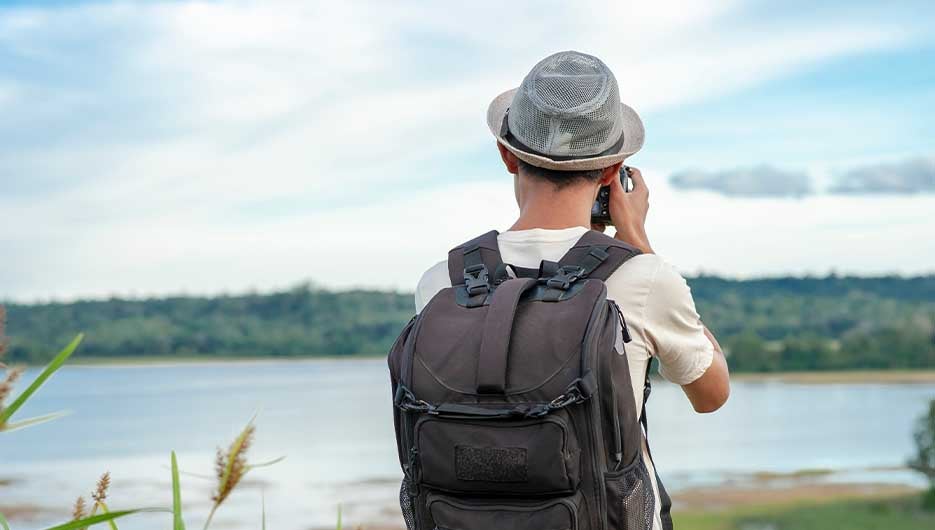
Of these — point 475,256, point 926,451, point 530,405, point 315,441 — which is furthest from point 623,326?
point 315,441

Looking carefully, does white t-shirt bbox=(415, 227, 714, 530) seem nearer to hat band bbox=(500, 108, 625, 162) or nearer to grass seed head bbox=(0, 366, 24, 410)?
hat band bbox=(500, 108, 625, 162)

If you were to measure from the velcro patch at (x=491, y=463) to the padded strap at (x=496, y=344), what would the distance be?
0.11 meters

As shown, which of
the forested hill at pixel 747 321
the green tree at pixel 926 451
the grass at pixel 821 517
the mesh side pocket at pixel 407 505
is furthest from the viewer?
the forested hill at pixel 747 321

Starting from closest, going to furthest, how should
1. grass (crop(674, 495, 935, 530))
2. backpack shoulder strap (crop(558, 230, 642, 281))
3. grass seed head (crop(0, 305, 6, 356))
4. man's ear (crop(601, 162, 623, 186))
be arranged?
1. grass seed head (crop(0, 305, 6, 356))
2. backpack shoulder strap (crop(558, 230, 642, 281))
3. man's ear (crop(601, 162, 623, 186))
4. grass (crop(674, 495, 935, 530))

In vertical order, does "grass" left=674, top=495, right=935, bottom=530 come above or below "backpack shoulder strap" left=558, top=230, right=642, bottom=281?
below

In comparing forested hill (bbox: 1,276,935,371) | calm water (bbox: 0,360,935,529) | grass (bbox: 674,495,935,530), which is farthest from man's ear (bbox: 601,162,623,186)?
forested hill (bbox: 1,276,935,371)

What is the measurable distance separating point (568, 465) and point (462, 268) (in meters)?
0.46

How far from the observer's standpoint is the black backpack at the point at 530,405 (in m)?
1.93

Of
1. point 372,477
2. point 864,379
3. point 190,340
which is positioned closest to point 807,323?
point 864,379

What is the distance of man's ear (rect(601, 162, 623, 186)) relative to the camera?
7.36 ft

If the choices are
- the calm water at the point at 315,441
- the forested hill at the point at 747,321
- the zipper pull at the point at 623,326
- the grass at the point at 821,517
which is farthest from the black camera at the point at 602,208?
the forested hill at the point at 747,321

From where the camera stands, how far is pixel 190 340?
8688cm

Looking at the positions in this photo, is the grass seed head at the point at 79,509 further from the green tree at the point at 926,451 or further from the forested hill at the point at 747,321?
the forested hill at the point at 747,321

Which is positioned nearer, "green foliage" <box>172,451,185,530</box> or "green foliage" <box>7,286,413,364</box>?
"green foliage" <box>172,451,185,530</box>
